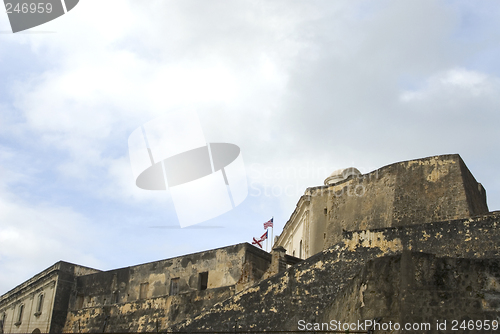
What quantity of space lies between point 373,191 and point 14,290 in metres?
18.8

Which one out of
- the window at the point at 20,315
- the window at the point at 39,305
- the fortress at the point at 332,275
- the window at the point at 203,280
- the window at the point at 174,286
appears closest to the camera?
the fortress at the point at 332,275

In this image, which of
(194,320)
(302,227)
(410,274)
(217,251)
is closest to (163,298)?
(217,251)

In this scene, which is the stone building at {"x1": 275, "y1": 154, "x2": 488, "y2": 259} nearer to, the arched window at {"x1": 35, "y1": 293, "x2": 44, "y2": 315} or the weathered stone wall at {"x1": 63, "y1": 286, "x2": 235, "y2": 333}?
the weathered stone wall at {"x1": 63, "y1": 286, "x2": 235, "y2": 333}

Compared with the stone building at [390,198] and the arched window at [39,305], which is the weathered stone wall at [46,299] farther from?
the stone building at [390,198]

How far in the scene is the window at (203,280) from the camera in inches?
882

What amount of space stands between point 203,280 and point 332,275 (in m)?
7.23

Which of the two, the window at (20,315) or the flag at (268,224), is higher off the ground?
the flag at (268,224)

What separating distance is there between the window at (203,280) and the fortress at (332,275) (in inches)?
1.4

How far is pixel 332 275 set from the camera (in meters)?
16.5

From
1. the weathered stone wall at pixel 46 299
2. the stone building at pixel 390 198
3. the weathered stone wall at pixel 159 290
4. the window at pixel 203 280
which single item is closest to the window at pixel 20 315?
the weathered stone wall at pixel 46 299

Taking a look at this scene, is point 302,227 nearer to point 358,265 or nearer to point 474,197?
point 474,197

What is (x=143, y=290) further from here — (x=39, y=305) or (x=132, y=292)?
(x=39, y=305)

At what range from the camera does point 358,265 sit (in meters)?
16.4

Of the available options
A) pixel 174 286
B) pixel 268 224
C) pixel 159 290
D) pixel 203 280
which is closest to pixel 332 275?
pixel 203 280
